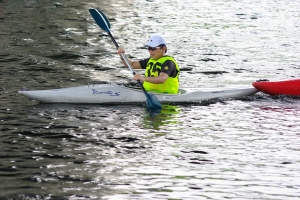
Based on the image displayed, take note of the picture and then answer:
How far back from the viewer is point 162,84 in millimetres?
12477

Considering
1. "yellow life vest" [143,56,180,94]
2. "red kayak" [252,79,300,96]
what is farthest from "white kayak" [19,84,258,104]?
"red kayak" [252,79,300,96]

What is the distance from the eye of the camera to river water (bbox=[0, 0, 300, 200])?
8.05m

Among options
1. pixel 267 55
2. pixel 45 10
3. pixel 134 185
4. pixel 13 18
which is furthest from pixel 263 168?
pixel 45 10

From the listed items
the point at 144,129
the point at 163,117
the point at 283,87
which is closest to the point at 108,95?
the point at 163,117

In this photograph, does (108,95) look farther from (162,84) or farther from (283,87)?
(283,87)

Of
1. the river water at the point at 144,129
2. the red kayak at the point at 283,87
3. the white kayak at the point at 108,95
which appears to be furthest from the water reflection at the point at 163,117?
the red kayak at the point at 283,87

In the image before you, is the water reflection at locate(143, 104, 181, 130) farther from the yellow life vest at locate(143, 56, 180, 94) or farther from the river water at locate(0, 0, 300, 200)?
the yellow life vest at locate(143, 56, 180, 94)

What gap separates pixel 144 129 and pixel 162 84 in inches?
73.1

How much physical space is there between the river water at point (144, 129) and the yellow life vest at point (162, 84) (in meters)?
0.34

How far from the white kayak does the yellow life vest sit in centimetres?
13

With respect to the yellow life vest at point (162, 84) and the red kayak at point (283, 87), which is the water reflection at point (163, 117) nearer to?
the yellow life vest at point (162, 84)

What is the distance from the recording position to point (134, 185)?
26.2 ft

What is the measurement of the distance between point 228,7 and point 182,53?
506 inches

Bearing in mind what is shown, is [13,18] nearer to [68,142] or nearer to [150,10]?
[150,10]
